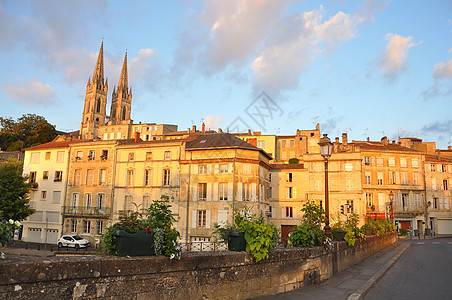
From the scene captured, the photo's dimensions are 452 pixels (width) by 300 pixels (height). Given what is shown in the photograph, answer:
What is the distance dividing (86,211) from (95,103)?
98859 mm

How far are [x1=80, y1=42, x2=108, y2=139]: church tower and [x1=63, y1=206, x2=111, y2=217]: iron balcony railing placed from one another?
88185 millimetres

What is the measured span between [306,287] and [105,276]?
21.1 feet

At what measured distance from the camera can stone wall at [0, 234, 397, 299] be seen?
4473mm

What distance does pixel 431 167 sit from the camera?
2339 inches

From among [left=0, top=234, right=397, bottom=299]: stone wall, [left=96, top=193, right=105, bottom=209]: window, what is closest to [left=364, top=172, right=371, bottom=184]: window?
[left=96, top=193, right=105, bottom=209]: window

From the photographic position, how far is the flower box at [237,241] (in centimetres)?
779

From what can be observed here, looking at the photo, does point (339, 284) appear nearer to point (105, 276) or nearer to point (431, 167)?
point (105, 276)

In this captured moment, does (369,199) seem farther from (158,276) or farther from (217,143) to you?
(158,276)

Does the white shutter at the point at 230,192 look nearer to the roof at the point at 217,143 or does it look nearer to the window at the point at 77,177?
the roof at the point at 217,143

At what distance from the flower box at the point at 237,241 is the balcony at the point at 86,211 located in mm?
39312

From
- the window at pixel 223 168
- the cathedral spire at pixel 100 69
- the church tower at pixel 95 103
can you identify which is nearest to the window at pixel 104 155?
the window at pixel 223 168

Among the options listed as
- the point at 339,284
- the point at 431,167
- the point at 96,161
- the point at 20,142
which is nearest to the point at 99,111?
the point at 20,142

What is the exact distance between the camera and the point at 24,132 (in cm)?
7812

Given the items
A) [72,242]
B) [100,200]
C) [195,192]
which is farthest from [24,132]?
[195,192]
